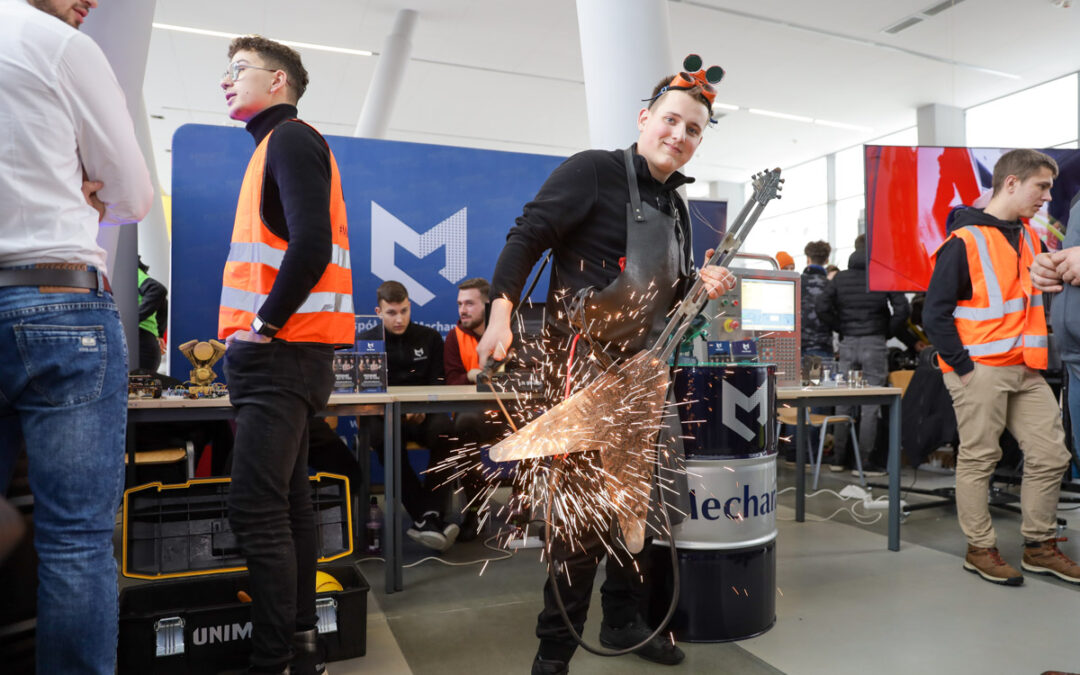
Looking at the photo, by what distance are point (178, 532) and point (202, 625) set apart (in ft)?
1.83

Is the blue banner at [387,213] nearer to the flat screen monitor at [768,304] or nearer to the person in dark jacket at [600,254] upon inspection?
the flat screen monitor at [768,304]

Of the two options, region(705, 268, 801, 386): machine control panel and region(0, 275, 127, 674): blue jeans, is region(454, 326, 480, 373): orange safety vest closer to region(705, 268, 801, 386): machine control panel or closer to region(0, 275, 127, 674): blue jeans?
region(705, 268, 801, 386): machine control panel

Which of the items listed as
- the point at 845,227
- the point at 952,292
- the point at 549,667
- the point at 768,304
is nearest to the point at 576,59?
the point at 768,304

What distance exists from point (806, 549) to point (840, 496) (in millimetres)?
1434

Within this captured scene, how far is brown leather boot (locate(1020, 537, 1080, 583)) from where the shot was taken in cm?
300

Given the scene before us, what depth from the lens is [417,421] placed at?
13.0 ft

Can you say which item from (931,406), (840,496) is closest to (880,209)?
(931,406)

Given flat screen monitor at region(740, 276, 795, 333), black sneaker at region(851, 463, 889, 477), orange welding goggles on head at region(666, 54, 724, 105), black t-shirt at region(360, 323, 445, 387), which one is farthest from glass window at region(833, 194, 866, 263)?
orange welding goggles on head at region(666, 54, 724, 105)

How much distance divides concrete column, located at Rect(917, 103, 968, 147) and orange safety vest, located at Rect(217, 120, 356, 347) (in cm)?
1047

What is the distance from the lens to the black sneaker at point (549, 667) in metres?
1.86

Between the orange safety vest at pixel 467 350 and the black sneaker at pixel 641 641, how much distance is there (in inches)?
93.5

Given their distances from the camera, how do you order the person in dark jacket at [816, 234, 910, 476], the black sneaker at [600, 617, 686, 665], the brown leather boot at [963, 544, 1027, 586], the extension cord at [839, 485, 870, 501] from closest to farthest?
the black sneaker at [600, 617, 686, 665], the brown leather boot at [963, 544, 1027, 586], the extension cord at [839, 485, 870, 501], the person in dark jacket at [816, 234, 910, 476]

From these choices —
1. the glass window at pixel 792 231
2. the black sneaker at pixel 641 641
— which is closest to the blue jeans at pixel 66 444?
the black sneaker at pixel 641 641

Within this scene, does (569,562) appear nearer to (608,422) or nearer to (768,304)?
(608,422)
